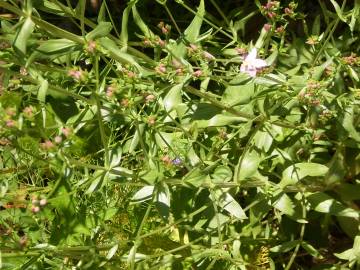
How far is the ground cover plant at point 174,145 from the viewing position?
1863 mm

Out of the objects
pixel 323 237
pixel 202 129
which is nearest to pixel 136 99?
pixel 202 129

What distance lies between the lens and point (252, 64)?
1.88 m

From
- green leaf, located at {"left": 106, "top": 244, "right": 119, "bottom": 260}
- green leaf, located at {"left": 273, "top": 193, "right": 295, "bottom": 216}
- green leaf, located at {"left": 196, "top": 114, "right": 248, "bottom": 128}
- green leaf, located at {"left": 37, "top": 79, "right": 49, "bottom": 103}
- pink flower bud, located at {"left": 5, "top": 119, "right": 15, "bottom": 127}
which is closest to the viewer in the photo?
pink flower bud, located at {"left": 5, "top": 119, "right": 15, "bottom": 127}

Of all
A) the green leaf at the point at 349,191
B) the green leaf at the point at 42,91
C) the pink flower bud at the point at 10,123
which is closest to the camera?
the pink flower bud at the point at 10,123

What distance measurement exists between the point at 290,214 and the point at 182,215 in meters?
0.42

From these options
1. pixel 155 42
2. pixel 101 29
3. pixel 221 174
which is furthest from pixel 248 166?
pixel 101 29

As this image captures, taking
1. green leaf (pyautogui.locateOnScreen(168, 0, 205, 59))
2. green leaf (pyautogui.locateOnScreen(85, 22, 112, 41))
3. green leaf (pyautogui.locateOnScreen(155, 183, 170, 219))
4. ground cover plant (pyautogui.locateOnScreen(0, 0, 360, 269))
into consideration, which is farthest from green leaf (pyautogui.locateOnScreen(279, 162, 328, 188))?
green leaf (pyautogui.locateOnScreen(85, 22, 112, 41))

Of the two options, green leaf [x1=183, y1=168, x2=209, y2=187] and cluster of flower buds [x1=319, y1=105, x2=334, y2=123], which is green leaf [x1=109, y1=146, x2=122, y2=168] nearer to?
green leaf [x1=183, y1=168, x2=209, y2=187]

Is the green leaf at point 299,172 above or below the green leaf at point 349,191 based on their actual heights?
above

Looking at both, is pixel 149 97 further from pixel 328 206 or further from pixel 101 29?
pixel 328 206

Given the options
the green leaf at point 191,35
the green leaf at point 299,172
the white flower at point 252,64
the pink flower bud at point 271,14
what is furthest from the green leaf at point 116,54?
the green leaf at point 299,172

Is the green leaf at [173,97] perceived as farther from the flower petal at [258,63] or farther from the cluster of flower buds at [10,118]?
the cluster of flower buds at [10,118]

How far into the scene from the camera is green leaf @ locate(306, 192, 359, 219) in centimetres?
229

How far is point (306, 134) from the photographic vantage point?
2.28 metres
